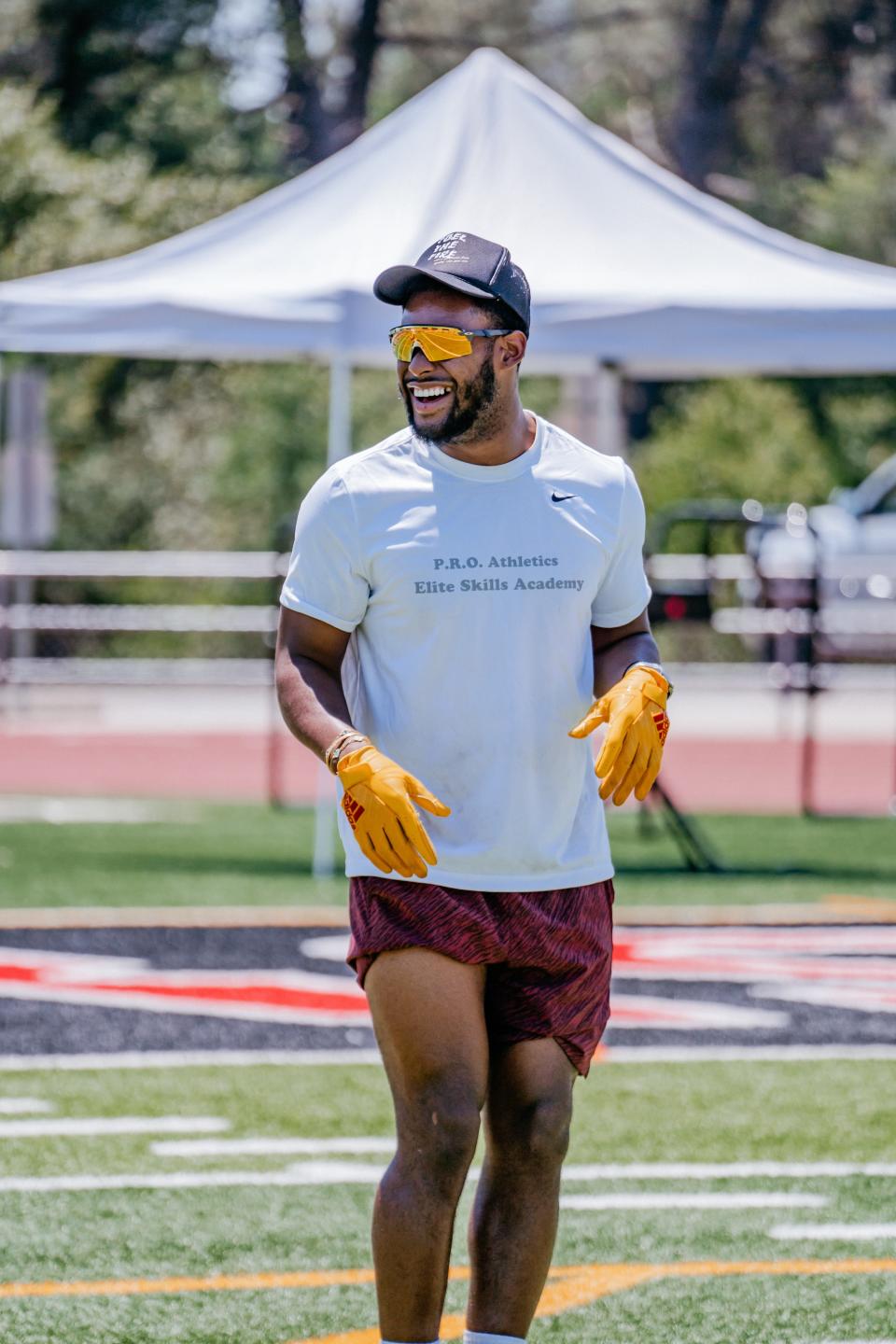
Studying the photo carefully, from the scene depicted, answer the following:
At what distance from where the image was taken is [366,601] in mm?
4113

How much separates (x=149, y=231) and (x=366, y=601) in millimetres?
28080

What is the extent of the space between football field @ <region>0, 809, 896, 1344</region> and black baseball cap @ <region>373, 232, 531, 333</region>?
1.97 m

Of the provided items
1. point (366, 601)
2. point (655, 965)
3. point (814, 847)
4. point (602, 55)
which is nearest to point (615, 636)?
point (366, 601)

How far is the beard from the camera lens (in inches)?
162

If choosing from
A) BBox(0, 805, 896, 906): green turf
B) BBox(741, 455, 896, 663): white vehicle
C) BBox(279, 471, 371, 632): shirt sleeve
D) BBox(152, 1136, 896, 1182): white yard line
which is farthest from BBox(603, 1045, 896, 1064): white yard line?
BBox(741, 455, 896, 663): white vehicle

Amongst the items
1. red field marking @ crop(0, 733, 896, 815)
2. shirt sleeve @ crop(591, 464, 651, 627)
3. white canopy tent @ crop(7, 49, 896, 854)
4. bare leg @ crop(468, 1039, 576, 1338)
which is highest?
white canopy tent @ crop(7, 49, 896, 854)

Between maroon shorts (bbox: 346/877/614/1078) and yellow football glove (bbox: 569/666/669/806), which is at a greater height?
yellow football glove (bbox: 569/666/669/806)

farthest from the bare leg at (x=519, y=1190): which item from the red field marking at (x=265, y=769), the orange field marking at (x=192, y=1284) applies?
the red field marking at (x=265, y=769)

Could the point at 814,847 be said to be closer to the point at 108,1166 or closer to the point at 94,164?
the point at 108,1166

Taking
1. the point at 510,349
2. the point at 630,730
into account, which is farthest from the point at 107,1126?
the point at 510,349

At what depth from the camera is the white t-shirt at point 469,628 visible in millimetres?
4055

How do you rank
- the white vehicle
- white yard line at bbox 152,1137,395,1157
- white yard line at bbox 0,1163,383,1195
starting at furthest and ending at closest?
the white vehicle
white yard line at bbox 152,1137,395,1157
white yard line at bbox 0,1163,383,1195

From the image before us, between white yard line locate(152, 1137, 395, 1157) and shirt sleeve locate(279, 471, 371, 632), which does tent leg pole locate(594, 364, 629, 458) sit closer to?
white yard line locate(152, 1137, 395, 1157)

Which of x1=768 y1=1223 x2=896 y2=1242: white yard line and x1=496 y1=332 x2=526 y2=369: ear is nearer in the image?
x1=496 y1=332 x2=526 y2=369: ear
